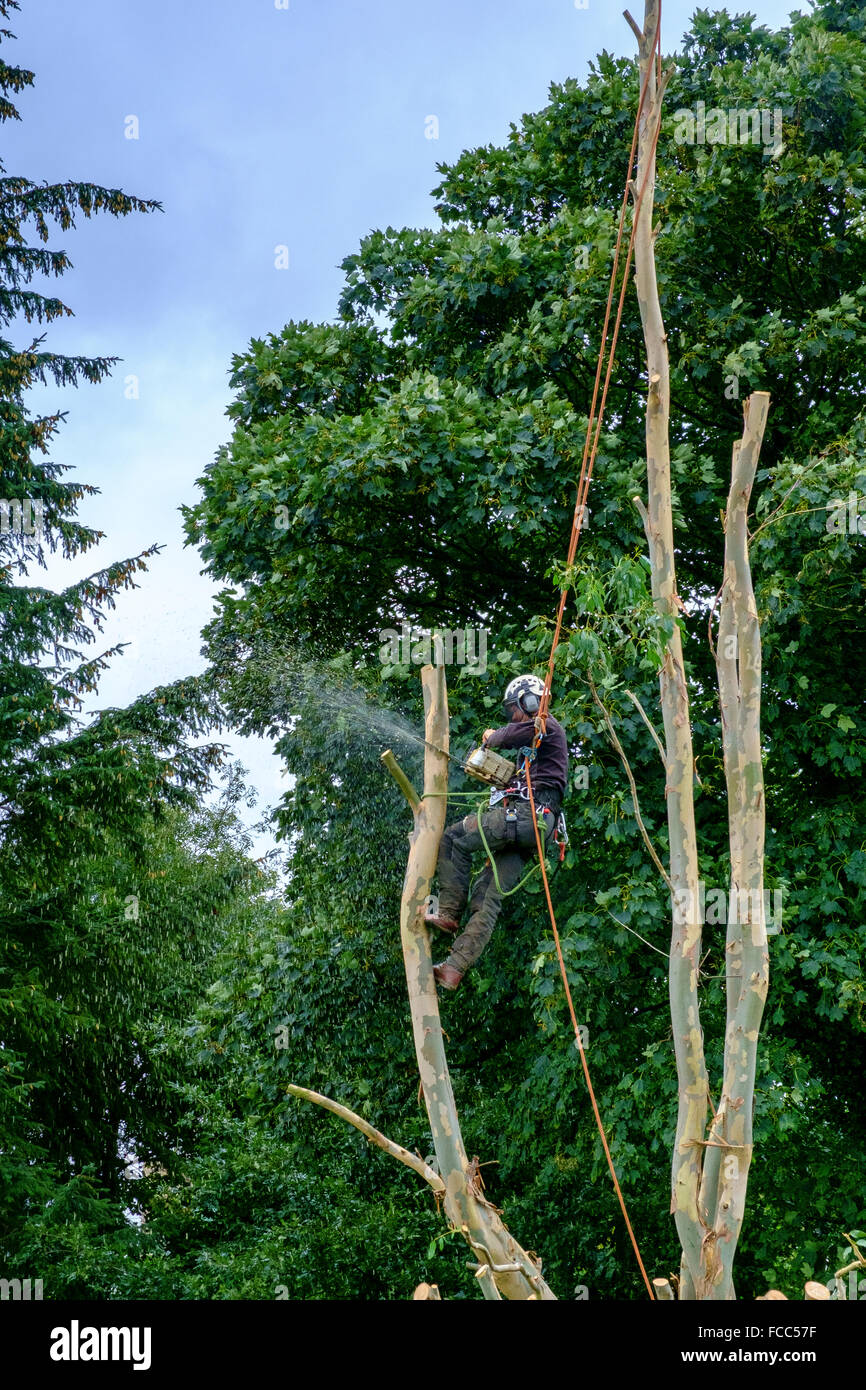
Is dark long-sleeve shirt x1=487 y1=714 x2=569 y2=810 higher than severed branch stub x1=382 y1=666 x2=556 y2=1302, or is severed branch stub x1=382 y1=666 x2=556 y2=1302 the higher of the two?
dark long-sleeve shirt x1=487 y1=714 x2=569 y2=810

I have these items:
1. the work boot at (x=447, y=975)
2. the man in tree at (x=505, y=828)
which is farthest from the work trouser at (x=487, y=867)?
the work boot at (x=447, y=975)

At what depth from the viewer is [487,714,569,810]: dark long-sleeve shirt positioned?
305 inches

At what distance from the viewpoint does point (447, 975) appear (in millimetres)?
6621

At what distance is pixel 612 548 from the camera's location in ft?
35.6

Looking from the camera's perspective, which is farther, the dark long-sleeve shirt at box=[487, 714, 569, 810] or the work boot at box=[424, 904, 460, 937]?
the dark long-sleeve shirt at box=[487, 714, 569, 810]

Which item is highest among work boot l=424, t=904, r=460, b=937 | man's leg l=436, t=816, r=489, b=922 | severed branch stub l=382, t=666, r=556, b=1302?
man's leg l=436, t=816, r=489, b=922

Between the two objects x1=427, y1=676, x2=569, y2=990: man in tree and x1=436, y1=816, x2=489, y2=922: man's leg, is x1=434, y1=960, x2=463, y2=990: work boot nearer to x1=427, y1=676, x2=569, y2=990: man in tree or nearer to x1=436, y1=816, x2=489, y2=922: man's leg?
x1=427, y1=676, x2=569, y2=990: man in tree

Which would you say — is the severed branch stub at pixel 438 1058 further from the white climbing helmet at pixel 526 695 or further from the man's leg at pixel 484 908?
the white climbing helmet at pixel 526 695

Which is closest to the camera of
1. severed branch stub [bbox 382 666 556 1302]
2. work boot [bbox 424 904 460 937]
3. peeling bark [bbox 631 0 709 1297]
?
severed branch stub [bbox 382 666 556 1302]

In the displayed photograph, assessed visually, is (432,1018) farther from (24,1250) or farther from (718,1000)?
(24,1250)

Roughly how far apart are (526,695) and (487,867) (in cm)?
104

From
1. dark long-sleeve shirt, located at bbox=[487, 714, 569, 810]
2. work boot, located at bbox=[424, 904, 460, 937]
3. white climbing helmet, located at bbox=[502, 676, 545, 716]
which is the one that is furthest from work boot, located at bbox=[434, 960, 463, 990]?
white climbing helmet, located at bbox=[502, 676, 545, 716]

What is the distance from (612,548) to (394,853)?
3284 mm

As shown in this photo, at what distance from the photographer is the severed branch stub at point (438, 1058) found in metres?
5.58
